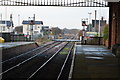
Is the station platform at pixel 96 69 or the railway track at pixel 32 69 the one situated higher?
the station platform at pixel 96 69

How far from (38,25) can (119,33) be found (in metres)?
83.2

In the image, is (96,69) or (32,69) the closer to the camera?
(96,69)

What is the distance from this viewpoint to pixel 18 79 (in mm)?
14070

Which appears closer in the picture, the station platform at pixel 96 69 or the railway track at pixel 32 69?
the station platform at pixel 96 69

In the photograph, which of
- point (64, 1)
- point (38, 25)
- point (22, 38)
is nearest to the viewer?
point (64, 1)

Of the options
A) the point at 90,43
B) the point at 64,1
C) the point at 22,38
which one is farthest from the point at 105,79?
the point at 22,38

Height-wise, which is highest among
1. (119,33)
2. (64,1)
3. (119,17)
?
(64,1)

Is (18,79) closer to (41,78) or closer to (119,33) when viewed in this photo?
(41,78)

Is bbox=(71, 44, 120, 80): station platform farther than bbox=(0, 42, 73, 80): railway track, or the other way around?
bbox=(0, 42, 73, 80): railway track

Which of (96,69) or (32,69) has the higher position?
(96,69)

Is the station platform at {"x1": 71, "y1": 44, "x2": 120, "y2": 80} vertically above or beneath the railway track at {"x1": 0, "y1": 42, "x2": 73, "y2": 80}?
above

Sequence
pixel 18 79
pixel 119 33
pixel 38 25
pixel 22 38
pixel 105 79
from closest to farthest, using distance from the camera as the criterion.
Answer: pixel 105 79
pixel 18 79
pixel 119 33
pixel 22 38
pixel 38 25

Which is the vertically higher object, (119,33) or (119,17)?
(119,17)

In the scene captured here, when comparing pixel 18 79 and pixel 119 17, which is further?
pixel 119 17
